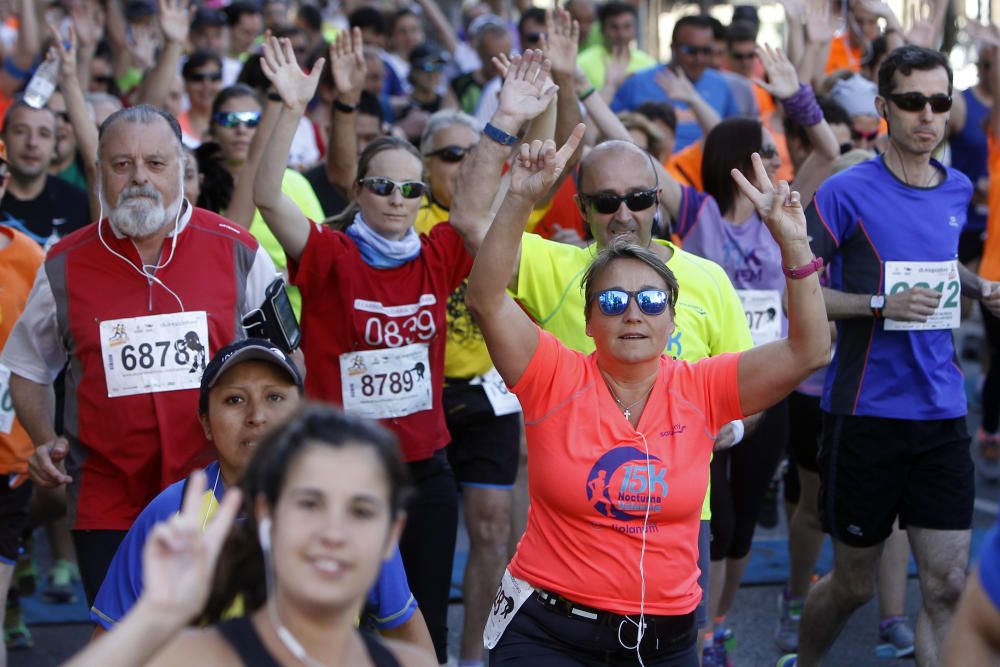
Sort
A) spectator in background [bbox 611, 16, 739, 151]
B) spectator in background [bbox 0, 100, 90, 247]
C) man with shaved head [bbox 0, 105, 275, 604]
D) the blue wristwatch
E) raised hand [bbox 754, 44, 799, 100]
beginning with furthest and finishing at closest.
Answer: spectator in background [bbox 611, 16, 739, 151] < spectator in background [bbox 0, 100, 90, 247] < raised hand [bbox 754, 44, 799, 100] < man with shaved head [bbox 0, 105, 275, 604] < the blue wristwatch

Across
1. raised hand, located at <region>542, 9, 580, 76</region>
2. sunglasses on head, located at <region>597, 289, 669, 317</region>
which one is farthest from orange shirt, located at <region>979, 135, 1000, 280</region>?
sunglasses on head, located at <region>597, 289, 669, 317</region>

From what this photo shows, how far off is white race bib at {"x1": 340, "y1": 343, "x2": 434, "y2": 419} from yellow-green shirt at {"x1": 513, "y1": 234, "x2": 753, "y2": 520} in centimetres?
68

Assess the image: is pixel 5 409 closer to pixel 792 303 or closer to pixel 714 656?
pixel 714 656

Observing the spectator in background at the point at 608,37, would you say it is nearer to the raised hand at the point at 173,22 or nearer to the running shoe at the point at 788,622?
the raised hand at the point at 173,22

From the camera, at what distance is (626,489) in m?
3.76

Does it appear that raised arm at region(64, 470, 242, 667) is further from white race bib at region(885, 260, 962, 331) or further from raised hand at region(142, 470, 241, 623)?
white race bib at region(885, 260, 962, 331)

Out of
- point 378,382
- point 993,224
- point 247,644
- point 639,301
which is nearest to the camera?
point 247,644

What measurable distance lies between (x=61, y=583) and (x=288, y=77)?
309 cm

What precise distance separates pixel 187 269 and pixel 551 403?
57.4 inches

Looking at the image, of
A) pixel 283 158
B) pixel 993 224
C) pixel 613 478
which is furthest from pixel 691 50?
pixel 613 478

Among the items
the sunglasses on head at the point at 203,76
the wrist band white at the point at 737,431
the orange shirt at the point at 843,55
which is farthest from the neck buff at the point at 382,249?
the orange shirt at the point at 843,55

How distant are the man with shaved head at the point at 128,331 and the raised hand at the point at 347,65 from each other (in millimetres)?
1472

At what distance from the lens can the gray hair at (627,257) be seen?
12.9 ft

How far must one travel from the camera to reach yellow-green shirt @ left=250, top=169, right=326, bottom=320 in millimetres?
6133
